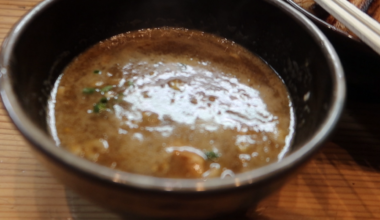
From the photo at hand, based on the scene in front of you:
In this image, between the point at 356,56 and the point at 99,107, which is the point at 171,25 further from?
the point at 356,56

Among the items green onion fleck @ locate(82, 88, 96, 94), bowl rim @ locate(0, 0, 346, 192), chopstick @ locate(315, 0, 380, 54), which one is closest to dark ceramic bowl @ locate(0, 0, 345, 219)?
bowl rim @ locate(0, 0, 346, 192)

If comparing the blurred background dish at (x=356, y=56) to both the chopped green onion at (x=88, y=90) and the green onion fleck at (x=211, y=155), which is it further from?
the chopped green onion at (x=88, y=90)

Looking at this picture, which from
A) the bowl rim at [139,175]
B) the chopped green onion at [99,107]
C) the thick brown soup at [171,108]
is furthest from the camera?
the chopped green onion at [99,107]

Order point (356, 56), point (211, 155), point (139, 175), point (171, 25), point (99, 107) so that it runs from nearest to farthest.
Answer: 1. point (139, 175)
2. point (211, 155)
3. point (99, 107)
4. point (356, 56)
5. point (171, 25)

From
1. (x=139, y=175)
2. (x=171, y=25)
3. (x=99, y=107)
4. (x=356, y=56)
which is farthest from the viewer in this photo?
(x=171, y=25)

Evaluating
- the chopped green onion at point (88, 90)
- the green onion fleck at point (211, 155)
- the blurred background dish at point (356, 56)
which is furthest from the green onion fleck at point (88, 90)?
the blurred background dish at point (356, 56)

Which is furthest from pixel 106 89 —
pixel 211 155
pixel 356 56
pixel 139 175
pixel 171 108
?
pixel 356 56

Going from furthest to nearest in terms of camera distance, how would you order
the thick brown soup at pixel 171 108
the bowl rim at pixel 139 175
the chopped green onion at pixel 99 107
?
the chopped green onion at pixel 99 107 < the thick brown soup at pixel 171 108 < the bowl rim at pixel 139 175
